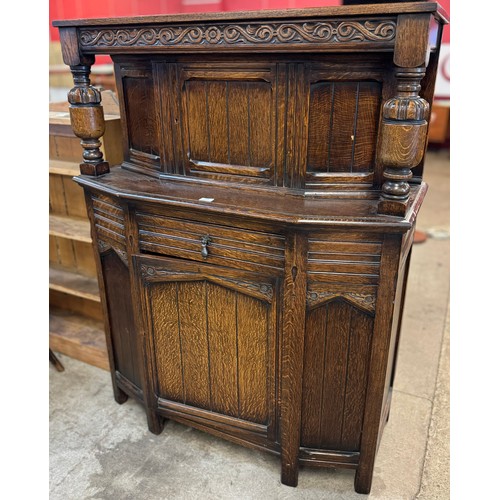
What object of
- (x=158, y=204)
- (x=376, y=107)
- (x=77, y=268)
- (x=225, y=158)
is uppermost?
(x=376, y=107)

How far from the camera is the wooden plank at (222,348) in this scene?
1.88 metres

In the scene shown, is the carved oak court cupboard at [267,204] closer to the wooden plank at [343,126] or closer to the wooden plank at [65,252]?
the wooden plank at [343,126]

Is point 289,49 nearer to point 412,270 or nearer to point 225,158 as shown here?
point 225,158

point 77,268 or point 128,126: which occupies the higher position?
point 128,126

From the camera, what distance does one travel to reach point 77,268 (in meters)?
2.96

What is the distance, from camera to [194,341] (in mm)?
2023

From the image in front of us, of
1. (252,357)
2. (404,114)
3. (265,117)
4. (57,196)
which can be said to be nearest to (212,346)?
(252,357)

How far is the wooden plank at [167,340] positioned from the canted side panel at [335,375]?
23.5 inches

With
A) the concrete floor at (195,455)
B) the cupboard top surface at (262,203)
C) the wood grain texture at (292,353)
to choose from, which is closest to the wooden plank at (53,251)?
the concrete floor at (195,455)

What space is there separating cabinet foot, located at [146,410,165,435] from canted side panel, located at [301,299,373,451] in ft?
2.45

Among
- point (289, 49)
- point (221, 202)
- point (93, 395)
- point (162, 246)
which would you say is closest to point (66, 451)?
point (93, 395)

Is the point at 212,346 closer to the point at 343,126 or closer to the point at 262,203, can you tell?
the point at 262,203

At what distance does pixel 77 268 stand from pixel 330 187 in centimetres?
188

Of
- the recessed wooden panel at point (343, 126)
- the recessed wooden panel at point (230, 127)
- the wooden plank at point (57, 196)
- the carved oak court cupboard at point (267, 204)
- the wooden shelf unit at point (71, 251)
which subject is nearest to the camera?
the carved oak court cupboard at point (267, 204)
